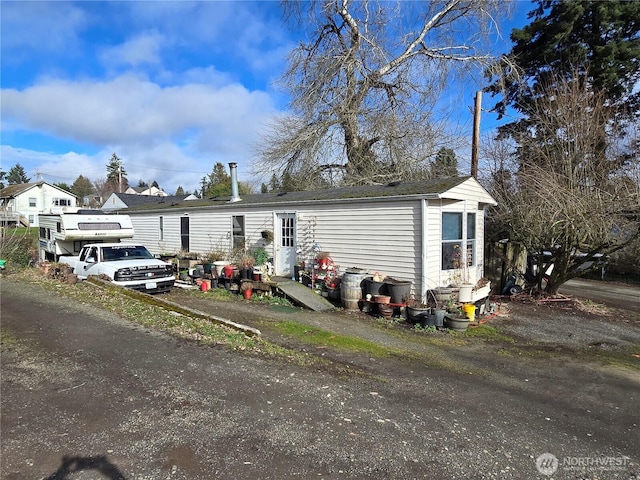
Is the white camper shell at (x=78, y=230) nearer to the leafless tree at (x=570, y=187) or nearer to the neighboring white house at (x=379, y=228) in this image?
the neighboring white house at (x=379, y=228)

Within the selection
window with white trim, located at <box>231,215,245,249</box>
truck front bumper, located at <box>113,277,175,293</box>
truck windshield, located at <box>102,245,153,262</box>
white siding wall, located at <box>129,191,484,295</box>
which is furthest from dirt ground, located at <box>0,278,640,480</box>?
window with white trim, located at <box>231,215,245,249</box>

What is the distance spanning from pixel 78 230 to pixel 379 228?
1048 centimetres

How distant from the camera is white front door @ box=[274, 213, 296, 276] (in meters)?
12.8

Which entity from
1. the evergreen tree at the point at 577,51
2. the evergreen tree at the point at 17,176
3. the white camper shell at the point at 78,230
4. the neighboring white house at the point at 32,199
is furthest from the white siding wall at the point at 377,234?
the evergreen tree at the point at 17,176

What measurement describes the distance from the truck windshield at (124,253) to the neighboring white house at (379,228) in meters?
3.15

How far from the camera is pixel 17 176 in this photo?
103m

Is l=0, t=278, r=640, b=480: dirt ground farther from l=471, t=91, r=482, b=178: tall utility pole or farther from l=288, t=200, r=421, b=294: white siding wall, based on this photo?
l=471, t=91, r=482, b=178: tall utility pole

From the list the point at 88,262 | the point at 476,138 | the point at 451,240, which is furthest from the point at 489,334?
the point at 88,262

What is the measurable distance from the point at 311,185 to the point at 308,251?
1044cm

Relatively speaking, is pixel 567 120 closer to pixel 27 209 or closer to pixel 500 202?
pixel 500 202

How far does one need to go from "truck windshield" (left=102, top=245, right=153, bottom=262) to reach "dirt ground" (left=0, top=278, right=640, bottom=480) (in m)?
4.73

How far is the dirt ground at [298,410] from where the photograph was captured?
3111mm

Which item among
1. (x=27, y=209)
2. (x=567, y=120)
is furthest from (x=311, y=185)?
(x=27, y=209)

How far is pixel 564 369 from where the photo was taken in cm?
635
